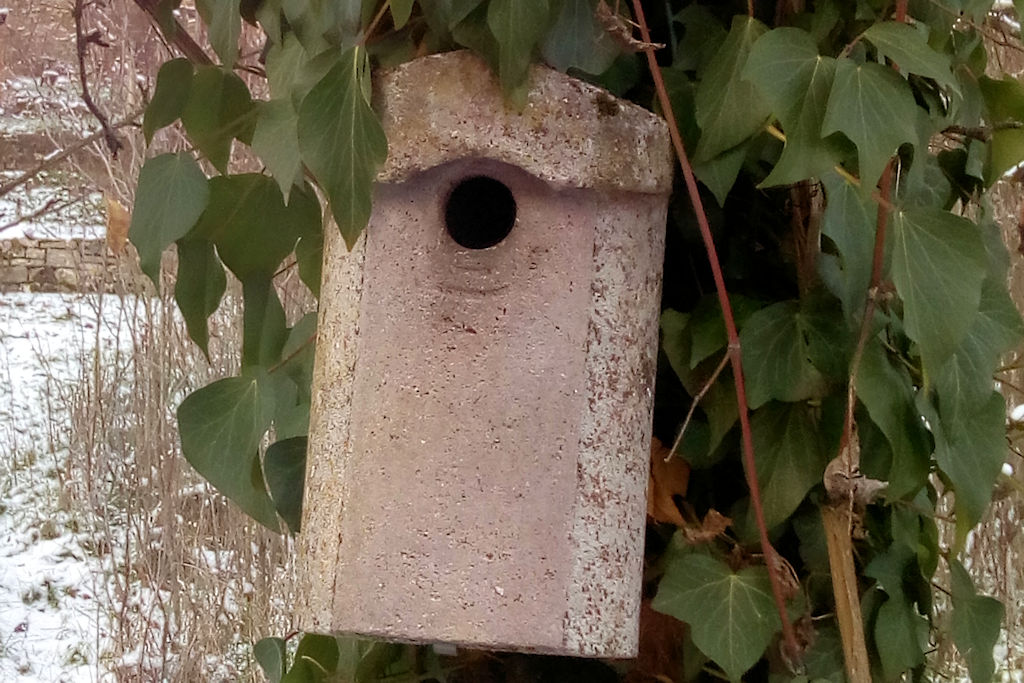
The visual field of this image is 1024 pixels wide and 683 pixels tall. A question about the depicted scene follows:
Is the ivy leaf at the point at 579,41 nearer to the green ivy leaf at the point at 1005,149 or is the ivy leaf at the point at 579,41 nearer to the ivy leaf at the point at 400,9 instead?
the ivy leaf at the point at 400,9

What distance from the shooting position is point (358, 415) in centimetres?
64

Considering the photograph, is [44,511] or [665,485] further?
[44,511]

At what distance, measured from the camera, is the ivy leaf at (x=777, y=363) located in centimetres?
64

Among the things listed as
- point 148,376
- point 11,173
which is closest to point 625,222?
point 148,376

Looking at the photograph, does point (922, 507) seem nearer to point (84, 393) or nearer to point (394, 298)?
point (394, 298)

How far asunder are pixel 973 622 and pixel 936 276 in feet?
0.99

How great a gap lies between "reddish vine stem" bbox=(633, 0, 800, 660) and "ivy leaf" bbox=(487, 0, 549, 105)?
0.21 feet

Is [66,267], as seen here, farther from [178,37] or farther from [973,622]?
[973,622]

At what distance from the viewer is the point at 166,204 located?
67cm

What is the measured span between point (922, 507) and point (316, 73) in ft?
1.59

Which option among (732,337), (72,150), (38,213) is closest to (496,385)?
(732,337)

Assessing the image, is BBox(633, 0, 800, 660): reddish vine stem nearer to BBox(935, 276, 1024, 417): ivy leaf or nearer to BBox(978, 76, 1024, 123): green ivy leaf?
BBox(935, 276, 1024, 417): ivy leaf

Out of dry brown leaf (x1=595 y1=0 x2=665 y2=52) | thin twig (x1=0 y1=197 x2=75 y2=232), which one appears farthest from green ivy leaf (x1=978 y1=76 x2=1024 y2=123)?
thin twig (x1=0 y1=197 x2=75 y2=232)

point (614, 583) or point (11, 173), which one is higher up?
point (11, 173)
